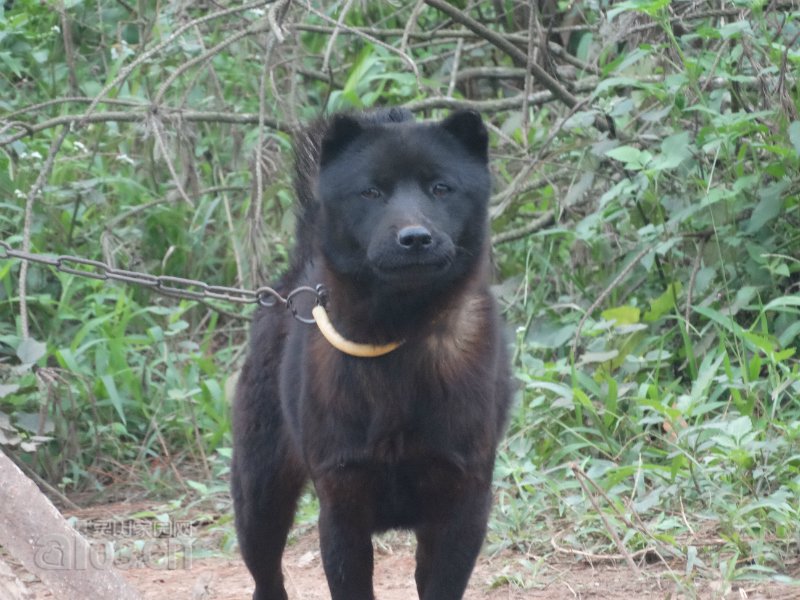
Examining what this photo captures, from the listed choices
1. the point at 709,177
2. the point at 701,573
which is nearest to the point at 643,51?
the point at 709,177

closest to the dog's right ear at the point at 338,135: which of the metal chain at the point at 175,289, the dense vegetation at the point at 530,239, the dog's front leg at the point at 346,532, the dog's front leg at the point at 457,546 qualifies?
the metal chain at the point at 175,289

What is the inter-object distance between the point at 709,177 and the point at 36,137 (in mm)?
3758

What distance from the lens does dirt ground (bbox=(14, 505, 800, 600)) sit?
4.21 metres

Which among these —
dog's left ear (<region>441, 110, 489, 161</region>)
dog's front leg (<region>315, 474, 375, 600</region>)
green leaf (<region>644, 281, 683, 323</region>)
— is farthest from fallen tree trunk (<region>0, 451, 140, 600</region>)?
green leaf (<region>644, 281, 683, 323</region>)

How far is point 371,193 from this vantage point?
350 centimetres

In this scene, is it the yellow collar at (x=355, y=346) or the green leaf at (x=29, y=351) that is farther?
the green leaf at (x=29, y=351)

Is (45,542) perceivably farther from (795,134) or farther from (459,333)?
(795,134)

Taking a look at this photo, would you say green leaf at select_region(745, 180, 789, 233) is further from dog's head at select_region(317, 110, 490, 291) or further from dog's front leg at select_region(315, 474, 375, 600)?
dog's front leg at select_region(315, 474, 375, 600)

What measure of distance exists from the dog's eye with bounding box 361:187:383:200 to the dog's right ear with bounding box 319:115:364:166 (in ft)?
0.66

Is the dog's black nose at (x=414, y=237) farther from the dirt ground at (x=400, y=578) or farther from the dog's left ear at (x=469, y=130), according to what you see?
the dirt ground at (x=400, y=578)

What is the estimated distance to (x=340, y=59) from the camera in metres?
7.59

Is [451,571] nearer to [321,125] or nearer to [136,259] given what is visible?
[321,125]

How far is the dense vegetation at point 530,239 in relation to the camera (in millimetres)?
4887

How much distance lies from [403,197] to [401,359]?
0.47 meters
